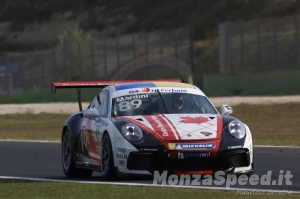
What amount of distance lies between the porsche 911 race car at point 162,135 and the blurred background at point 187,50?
21.2 feet

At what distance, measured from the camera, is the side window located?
10.9 m

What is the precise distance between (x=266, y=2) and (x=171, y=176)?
56141mm

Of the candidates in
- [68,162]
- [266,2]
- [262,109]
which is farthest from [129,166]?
[266,2]

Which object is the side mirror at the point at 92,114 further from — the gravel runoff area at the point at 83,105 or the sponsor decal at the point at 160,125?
the gravel runoff area at the point at 83,105

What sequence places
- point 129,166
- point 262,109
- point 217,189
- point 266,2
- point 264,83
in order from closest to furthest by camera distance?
point 217,189 < point 129,166 < point 262,109 < point 264,83 < point 266,2

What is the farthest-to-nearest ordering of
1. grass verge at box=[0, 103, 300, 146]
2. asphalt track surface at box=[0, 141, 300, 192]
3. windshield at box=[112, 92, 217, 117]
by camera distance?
grass verge at box=[0, 103, 300, 146] → windshield at box=[112, 92, 217, 117] → asphalt track surface at box=[0, 141, 300, 192]

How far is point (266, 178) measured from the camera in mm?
10086

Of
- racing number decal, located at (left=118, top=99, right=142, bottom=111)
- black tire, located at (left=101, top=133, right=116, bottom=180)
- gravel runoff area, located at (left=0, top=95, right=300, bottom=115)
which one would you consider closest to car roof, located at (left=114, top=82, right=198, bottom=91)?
racing number decal, located at (left=118, top=99, right=142, bottom=111)

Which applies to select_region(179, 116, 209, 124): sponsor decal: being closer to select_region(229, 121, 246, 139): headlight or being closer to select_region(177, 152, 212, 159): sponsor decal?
select_region(229, 121, 246, 139): headlight

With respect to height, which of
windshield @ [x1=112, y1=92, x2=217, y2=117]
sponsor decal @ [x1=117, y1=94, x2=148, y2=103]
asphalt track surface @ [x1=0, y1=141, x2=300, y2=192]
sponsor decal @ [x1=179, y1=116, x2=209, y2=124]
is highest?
sponsor decal @ [x1=117, y1=94, x2=148, y2=103]

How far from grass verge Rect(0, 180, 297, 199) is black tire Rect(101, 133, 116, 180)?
42 cm

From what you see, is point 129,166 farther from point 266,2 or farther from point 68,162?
point 266,2

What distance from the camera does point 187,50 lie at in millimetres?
43719

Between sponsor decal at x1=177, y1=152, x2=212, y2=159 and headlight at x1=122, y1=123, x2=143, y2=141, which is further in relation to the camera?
headlight at x1=122, y1=123, x2=143, y2=141
